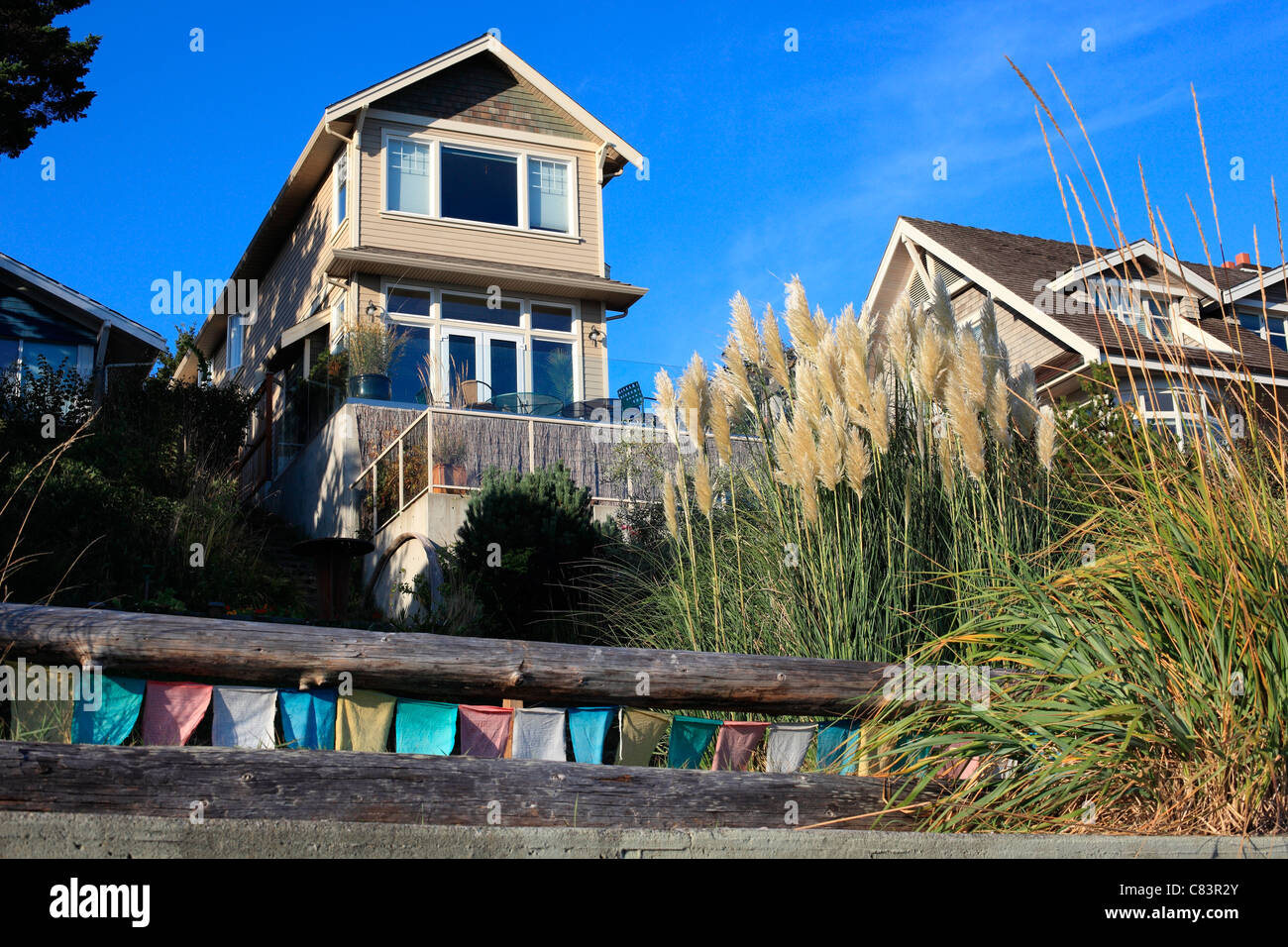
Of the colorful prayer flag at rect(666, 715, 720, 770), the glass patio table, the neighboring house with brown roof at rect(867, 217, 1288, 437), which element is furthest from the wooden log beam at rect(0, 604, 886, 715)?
the neighboring house with brown roof at rect(867, 217, 1288, 437)

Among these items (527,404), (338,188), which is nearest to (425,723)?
(527,404)

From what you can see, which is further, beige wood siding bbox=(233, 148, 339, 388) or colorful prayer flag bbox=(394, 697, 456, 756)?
beige wood siding bbox=(233, 148, 339, 388)

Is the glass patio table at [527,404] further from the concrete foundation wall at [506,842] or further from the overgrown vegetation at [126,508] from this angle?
the concrete foundation wall at [506,842]

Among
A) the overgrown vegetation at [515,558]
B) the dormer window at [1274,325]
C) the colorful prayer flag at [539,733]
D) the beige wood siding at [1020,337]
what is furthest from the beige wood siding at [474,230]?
the colorful prayer flag at [539,733]

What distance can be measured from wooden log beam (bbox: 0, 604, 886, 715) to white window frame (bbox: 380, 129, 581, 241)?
52.0ft

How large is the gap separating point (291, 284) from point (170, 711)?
64.7 feet

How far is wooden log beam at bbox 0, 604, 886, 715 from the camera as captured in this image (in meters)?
4.27

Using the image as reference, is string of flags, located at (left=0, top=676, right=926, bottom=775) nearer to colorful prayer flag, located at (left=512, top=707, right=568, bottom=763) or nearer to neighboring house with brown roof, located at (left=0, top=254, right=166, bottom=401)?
colorful prayer flag, located at (left=512, top=707, right=568, bottom=763)

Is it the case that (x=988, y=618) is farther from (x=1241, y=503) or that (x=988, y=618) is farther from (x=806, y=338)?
(x=806, y=338)

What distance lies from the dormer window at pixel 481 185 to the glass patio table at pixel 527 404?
409 cm

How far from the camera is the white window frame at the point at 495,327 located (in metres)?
18.9

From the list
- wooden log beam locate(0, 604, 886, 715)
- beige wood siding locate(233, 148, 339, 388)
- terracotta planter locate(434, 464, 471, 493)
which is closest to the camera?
wooden log beam locate(0, 604, 886, 715)

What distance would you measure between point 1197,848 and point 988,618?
4.21 ft
